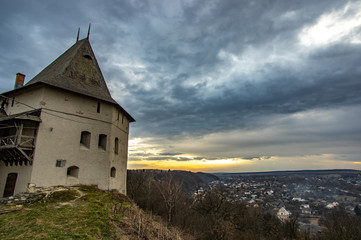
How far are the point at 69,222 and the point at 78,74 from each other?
13317 mm

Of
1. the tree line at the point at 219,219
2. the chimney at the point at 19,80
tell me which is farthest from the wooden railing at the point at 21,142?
the tree line at the point at 219,219

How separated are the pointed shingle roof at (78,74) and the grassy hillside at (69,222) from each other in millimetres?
8085

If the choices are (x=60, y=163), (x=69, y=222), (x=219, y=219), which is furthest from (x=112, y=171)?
(x=219, y=219)

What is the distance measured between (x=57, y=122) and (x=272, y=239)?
35432 millimetres

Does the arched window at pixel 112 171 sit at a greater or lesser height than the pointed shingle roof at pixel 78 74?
lesser

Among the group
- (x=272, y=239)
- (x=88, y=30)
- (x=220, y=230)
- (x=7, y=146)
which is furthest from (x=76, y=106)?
(x=272, y=239)

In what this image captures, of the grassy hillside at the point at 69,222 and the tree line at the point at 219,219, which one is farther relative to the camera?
the tree line at the point at 219,219

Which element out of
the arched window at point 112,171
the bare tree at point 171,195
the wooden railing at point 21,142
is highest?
the wooden railing at point 21,142

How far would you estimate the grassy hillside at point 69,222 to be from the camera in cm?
821

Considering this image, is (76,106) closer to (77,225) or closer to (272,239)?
(77,225)

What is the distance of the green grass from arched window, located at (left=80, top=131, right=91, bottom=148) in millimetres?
4879

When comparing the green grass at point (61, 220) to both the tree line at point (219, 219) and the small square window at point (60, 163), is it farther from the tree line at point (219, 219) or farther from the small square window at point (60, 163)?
the tree line at point (219, 219)

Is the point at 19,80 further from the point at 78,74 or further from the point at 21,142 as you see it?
the point at 21,142

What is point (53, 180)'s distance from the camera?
14984 mm
